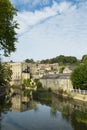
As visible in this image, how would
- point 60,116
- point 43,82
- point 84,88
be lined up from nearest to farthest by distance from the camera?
point 60,116
point 84,88
point 43,82

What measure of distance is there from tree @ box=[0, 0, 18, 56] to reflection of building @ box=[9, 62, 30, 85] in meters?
96.5

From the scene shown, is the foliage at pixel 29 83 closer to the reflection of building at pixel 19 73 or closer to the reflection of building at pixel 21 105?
the reflection of building at pixel 19 73

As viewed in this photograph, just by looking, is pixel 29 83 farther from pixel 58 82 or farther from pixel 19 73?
pixel 58 82

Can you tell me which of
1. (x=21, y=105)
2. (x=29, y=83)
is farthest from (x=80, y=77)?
(x=29, y=83)

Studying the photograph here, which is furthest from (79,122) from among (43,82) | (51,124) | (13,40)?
(43,82)

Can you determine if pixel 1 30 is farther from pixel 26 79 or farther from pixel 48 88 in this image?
pixel 26 79

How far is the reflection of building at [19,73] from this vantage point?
13400cm

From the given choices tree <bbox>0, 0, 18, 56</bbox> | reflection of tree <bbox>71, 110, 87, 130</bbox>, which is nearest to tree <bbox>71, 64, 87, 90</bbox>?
reflection of tree <bbox>71, 110, 87, 130</bbox>

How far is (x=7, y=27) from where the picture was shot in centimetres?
3306

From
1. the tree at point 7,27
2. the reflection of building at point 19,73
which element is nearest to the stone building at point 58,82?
the reflection of building at point 19,73

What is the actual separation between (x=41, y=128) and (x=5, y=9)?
13685 mm

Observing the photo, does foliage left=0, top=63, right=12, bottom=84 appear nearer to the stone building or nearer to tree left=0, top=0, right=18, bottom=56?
the stone building

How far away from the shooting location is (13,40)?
34.2 metres

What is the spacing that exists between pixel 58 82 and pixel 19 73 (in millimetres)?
45886
